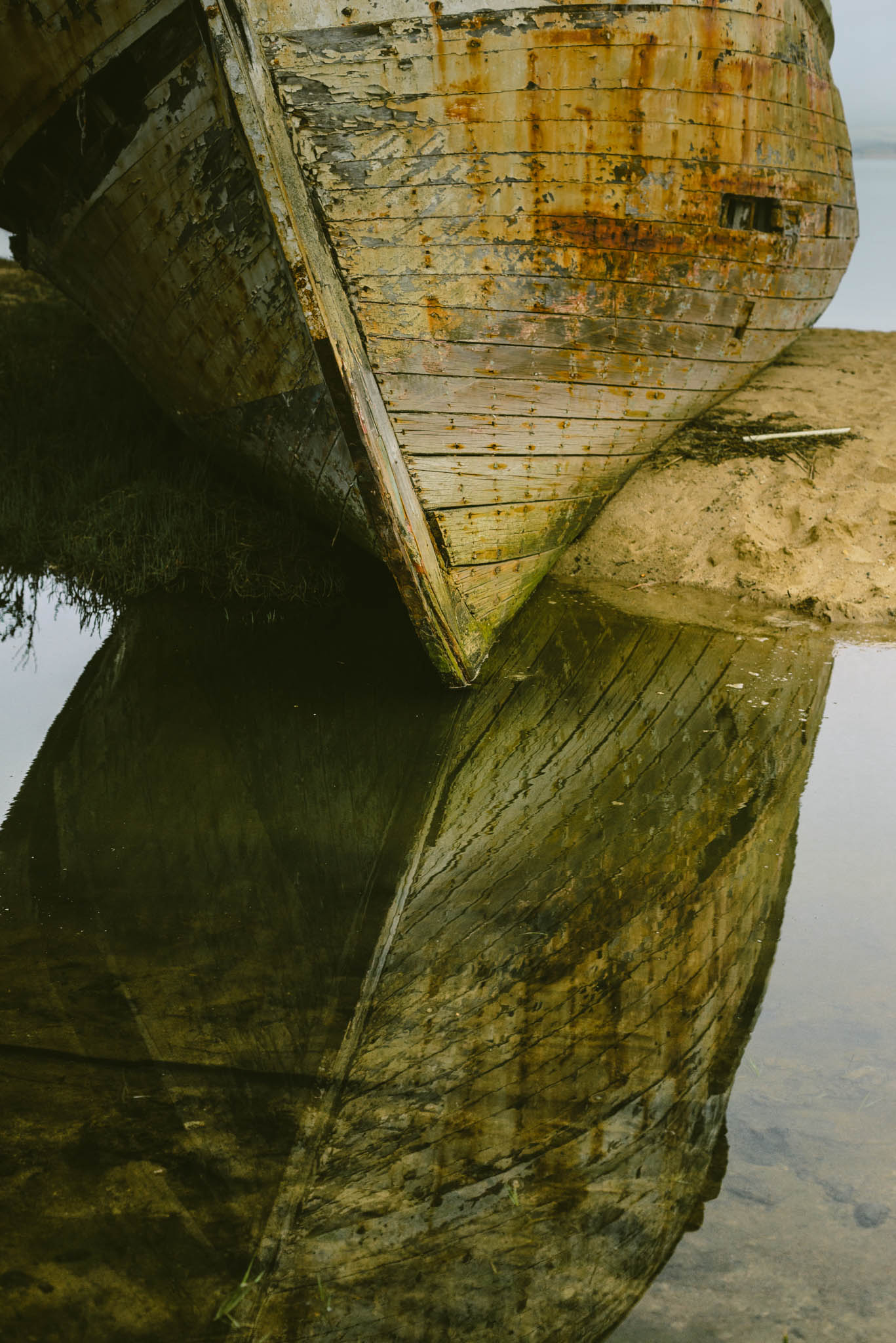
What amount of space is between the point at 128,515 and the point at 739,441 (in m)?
2.85

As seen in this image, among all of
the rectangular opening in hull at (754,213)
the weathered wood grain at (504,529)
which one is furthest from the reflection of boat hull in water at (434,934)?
the rectangular opening in hull at (754,213)

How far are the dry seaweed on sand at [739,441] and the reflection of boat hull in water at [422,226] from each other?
64cm

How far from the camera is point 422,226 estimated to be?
349cm

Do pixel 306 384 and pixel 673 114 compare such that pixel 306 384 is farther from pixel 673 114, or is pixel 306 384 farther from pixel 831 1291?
pixel 831 1291

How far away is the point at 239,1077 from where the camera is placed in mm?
2047

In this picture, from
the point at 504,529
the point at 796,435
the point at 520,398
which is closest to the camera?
the point at 520,398

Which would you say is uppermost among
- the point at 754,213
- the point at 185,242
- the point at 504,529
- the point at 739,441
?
the point at 754,213

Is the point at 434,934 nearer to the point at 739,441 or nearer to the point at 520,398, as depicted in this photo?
the point at 520,398

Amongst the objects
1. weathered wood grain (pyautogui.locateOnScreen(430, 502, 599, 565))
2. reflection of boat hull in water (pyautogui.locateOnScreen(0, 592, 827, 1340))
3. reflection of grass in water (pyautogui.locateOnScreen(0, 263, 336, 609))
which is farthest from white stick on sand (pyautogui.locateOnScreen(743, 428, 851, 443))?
reflection of grass in water (pyautogui.locateOnScreen(0, 263, 336, 609))

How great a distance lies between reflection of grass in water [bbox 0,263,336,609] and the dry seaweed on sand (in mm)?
1768

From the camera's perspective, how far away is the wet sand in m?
4.56

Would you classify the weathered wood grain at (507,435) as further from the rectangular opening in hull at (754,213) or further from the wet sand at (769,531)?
the rectangular opening in hull at (754,213)

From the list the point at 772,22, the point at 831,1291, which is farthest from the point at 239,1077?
the point at 772,22

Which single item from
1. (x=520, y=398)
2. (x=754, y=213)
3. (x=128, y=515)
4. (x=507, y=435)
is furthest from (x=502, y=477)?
(x=128, y=515)
